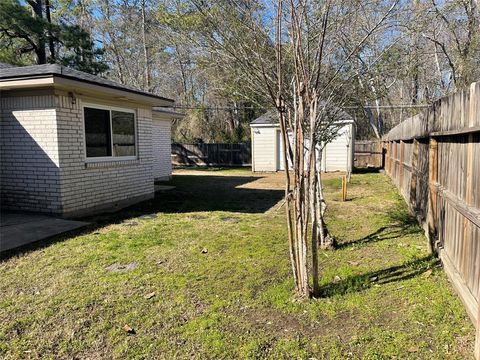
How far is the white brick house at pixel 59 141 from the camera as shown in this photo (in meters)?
6.91

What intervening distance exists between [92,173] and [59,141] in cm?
105

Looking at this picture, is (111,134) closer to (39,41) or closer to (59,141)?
(59,141)

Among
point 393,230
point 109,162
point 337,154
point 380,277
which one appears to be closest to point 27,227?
point 109,162

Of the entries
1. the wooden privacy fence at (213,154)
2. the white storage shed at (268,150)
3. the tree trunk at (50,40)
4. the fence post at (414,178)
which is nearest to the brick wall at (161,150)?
the white storage shed at (268,150)

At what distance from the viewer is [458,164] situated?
3832 mm

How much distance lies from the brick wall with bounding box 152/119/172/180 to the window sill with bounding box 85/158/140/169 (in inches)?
211

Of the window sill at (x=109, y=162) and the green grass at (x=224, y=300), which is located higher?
the window sill at (x=109, y=162)

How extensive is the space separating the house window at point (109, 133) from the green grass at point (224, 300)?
92.8 inches

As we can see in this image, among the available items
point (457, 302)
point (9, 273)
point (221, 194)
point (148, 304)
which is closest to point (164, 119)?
point (221, 194)

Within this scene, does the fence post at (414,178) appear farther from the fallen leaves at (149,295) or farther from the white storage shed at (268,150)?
the white storage shed at (268,150)

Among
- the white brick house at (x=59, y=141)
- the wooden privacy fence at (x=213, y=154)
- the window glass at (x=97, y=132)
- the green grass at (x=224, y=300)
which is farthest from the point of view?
the wooden privacy fence at (x=213, y=154)

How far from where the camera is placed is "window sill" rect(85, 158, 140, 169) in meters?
7.69

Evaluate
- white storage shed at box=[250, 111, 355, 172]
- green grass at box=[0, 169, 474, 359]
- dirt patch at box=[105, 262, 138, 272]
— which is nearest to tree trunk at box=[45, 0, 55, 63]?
white storage shed at box=[250, 111, 355, 172]

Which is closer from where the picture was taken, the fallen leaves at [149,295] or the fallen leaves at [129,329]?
the fallen leaves at [129,329]
